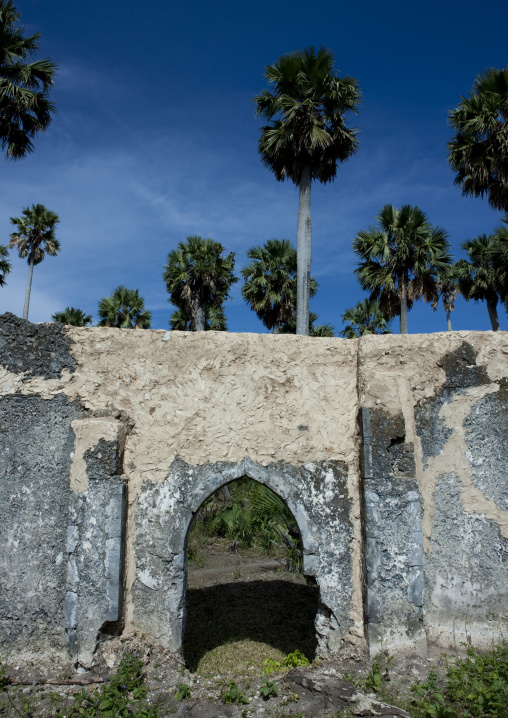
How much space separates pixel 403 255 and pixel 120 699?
13.5m

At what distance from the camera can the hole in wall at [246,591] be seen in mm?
6527

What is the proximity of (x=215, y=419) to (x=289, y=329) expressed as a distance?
14953 mm

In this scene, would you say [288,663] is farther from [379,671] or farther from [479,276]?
[479,276]

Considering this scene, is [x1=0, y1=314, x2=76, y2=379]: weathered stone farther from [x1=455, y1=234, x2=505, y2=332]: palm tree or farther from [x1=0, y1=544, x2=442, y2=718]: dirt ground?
[x1=455, y1=234, x2=505, y2=332]: palm tree

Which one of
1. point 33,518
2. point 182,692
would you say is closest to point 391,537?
point 182,692

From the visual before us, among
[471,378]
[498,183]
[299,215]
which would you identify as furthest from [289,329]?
[471,378]

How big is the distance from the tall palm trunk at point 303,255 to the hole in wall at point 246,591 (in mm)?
3926

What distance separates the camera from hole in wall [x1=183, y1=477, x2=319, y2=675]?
6527 mm

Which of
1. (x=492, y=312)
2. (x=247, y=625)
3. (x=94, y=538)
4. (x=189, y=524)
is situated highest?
(x=492, y=312)

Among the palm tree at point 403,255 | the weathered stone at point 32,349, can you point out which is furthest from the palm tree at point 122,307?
the weathered stone at point 32,349

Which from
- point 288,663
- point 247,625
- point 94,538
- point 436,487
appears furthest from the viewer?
point 247,625

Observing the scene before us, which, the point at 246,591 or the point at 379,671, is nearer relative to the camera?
the point at 379,671

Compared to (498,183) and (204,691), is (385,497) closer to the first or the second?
(204,691)

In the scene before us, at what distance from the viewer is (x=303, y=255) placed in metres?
11.9
